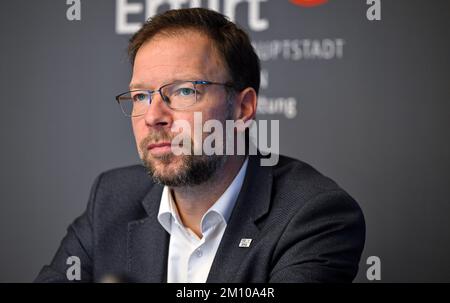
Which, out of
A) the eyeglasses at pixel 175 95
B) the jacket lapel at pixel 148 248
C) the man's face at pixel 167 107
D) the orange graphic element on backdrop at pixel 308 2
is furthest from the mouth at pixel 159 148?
the orange graphic element on backdrop at pixel 308 2

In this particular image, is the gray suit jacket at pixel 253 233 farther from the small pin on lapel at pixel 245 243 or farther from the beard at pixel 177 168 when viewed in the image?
the beard at pixel 177 168

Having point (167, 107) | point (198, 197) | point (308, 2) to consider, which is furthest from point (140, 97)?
point (308, 2)

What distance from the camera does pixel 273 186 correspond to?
1.65m

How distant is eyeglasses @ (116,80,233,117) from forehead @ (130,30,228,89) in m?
0.02

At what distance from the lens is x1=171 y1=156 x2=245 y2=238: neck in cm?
166

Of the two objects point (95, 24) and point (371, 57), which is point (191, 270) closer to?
point (371, 57)

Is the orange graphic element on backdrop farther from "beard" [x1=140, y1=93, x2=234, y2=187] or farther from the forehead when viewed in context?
"beard" [x1=140, y1=93, x2=234, y2=187]

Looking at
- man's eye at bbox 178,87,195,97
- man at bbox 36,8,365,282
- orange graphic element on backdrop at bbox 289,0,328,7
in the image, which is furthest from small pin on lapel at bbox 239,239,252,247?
orange graphic element on backdrop at bbox 289,0,328,7

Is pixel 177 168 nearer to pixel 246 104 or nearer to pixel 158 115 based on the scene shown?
pixel 158 115

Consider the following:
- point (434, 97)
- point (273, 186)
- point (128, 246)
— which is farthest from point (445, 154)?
point (128, 246)

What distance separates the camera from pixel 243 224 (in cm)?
154

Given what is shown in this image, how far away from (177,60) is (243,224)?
54 centimetres

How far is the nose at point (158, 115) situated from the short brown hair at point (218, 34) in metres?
0.26

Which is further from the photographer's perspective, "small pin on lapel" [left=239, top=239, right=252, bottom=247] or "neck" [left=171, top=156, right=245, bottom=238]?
"neck" [left=171, top=156, right=245, bottom=238]
